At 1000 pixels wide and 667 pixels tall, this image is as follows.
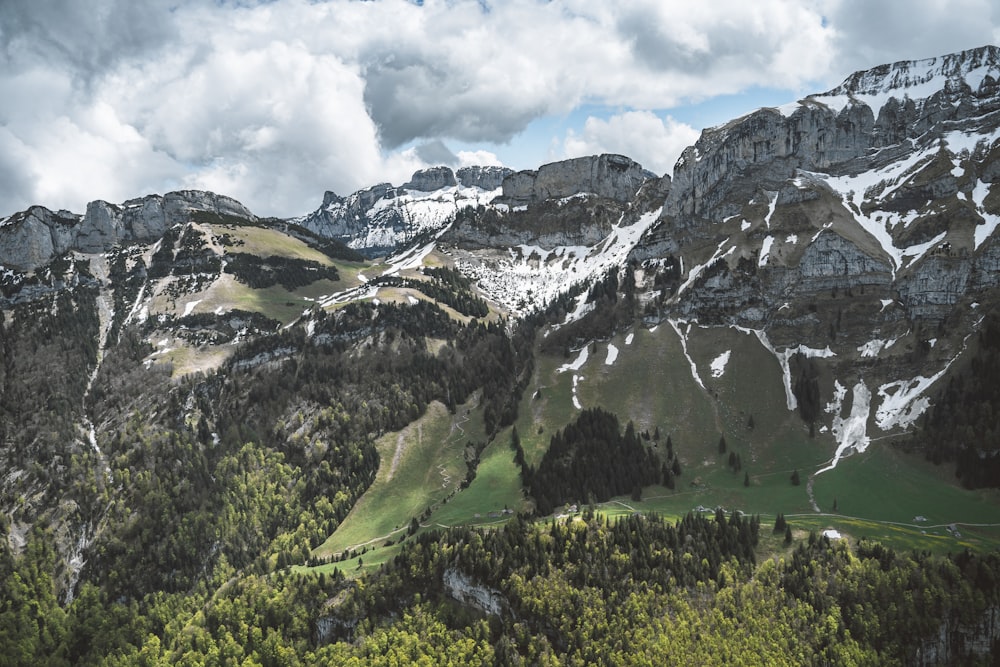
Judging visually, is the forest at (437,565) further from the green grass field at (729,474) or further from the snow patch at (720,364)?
the snow patch at (720,364)

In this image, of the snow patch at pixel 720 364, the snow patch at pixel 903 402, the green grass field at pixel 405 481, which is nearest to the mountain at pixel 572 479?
the snow patch at pixel 720 364

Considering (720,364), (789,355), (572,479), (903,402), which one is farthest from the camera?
(720,364)

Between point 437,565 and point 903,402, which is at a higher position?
point 903,402

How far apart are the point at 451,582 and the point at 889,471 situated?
103 metres

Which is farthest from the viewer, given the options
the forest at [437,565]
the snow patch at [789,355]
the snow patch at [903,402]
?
the snow patch at [789,355]

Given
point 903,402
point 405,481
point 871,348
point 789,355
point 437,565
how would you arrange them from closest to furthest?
1. point 437,565
2. point 903,402
3. point 871,348
4. point 405,481
5. point 789,355

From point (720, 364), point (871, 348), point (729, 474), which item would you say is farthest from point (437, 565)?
point (871, 348)

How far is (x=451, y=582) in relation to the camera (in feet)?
367

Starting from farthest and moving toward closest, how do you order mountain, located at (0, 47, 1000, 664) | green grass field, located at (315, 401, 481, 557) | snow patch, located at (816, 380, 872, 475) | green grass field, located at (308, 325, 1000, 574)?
green grass field, located at (315, 401, 481, 557) → snow patch, located at (816, 380, 872, 475) → green grass field, located at (308, 325, 1000, 574) → mountain, located at (0, 47, 1000, 664)

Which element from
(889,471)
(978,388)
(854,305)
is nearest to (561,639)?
(889,471)

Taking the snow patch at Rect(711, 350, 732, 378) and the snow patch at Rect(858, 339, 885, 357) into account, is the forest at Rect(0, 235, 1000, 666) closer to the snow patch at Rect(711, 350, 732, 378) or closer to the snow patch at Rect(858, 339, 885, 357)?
the snow patch at Rect(858, 339, 885, 357)

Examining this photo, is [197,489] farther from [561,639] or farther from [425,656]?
[561,639]

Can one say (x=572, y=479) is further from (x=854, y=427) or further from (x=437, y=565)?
(x=854, y=427)

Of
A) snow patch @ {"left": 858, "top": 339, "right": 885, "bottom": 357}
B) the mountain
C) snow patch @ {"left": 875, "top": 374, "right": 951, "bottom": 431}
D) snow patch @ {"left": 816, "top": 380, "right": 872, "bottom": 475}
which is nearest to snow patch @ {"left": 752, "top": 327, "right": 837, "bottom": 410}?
the mountain
